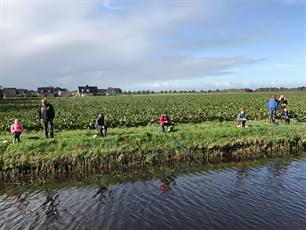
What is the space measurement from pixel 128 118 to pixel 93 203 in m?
19.6

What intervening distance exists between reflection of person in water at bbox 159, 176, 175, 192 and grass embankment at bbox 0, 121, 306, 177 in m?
3.01

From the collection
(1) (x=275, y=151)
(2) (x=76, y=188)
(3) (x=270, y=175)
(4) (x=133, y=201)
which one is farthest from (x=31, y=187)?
(1) (x=275, y=151)

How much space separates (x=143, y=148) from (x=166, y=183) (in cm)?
424

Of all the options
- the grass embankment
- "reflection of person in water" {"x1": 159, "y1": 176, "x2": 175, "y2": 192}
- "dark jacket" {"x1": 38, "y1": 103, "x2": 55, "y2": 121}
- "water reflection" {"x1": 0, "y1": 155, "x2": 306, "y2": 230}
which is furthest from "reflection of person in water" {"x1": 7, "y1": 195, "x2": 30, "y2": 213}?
"dark jacket" {"x1": 38, "y1": 103, "x2": 55, "y2": 121}

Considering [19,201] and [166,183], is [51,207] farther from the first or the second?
[166,183]

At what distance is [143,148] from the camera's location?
2438 centimetres

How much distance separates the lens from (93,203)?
57.6ft

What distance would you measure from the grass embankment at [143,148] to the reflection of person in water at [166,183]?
3007 mm

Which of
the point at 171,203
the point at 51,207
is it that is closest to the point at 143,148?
the point at 171,203

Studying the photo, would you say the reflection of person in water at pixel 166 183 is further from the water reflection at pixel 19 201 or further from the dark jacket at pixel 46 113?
the dark jacket at pixel 46 113

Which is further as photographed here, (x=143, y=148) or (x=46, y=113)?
(x=46, y=113)

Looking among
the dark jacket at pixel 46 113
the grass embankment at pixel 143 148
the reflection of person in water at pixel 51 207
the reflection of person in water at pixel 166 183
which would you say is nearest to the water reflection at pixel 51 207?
the reflection of person in water at pixel 51 207

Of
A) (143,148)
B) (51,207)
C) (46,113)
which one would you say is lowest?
(51,207)

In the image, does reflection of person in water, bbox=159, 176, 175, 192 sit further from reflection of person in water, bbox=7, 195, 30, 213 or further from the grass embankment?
reflection of person in water, bbox=7, 195, 30, 213
